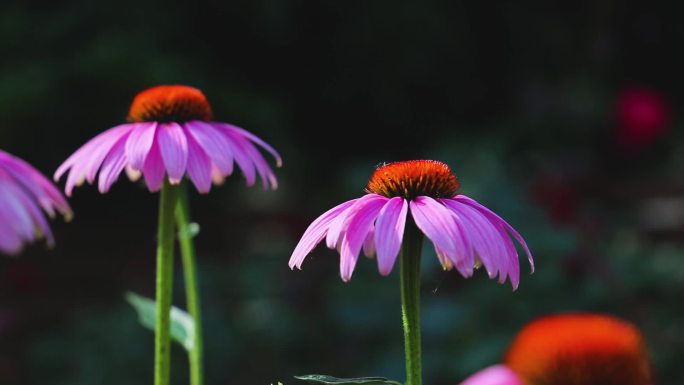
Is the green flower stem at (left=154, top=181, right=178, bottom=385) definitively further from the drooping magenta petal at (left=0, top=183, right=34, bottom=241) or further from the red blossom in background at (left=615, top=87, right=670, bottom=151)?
the red blossom in background at (left=615, top=87, right=670, bottom=151)

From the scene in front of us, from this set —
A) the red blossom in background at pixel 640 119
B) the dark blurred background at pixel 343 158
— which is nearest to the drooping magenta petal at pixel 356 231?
the dark blurred background at pixel 343 158

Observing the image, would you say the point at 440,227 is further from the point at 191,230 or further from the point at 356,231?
the point at 191,230

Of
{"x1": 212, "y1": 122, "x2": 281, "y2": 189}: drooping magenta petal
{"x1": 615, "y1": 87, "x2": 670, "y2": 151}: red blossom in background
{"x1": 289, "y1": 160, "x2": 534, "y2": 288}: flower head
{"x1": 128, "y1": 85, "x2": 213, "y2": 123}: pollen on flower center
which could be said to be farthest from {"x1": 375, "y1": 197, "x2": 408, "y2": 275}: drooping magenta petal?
{"x1": 615, "y1": 87, "x2": 670, "y2": 151}: red blossom in background

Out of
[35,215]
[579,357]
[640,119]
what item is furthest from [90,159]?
[640,119]

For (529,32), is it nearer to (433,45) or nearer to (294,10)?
(433,45)

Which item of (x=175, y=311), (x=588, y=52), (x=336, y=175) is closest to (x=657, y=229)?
(x=588, y=52)

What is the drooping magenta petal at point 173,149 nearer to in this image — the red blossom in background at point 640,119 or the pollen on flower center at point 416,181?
the pollen on flower center at point 416,181
